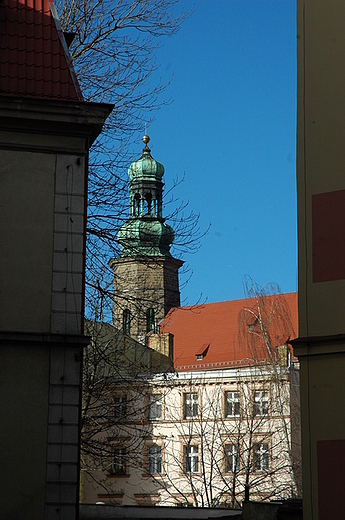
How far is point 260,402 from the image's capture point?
143ft

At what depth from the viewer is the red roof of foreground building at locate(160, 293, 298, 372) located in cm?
5288

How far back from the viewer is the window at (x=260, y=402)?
4219 cm

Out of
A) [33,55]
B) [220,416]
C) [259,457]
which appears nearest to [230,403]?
[220,416]

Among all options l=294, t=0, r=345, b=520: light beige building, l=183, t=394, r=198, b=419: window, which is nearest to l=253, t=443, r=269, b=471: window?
l=183, t=394, r=198, b=419: window

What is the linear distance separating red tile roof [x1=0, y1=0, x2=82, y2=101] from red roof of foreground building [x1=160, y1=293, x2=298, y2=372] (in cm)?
3714

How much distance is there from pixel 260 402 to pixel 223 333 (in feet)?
63.5

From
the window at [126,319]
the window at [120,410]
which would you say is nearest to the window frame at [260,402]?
the window at [120,410]

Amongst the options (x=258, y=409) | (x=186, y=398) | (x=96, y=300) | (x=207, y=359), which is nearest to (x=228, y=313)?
(x=207, y=359)

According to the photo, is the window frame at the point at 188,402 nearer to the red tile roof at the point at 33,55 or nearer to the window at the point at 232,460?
the window at the point at 232,460

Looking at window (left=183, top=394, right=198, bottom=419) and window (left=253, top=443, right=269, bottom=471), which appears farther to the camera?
window (left=183, top=394, right=198, bottom=419)

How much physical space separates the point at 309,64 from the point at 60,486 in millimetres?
6561

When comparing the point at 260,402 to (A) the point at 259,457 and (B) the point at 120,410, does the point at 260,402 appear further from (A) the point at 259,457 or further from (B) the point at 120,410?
(B) the point at 120,410

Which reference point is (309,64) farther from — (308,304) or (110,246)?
(110,246)

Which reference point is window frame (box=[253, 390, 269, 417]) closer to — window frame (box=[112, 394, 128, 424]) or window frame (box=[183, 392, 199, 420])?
window frame (box=[183, 392, 199, 420])
